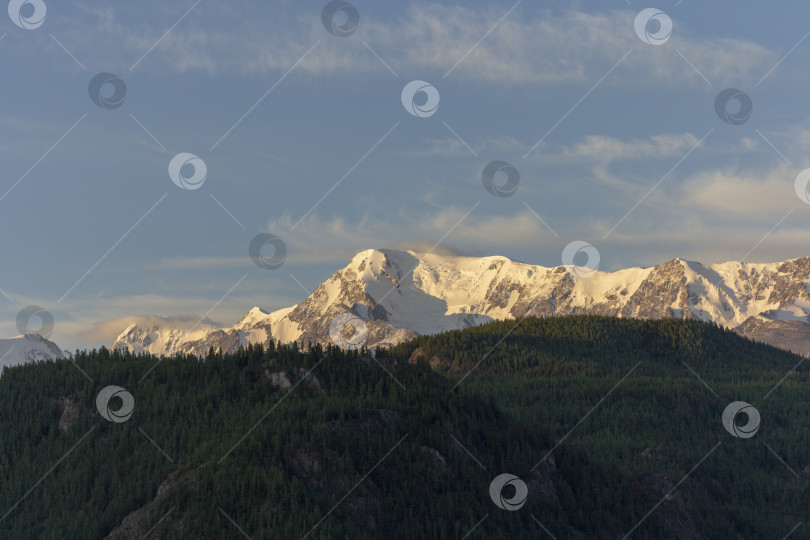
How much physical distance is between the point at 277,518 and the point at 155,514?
23.2 meters

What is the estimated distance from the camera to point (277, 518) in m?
195

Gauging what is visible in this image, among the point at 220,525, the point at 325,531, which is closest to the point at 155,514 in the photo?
the point at 220,525

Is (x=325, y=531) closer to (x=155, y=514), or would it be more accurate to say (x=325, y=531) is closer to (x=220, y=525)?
(x=220, y=525)

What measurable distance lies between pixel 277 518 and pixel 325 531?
923cm

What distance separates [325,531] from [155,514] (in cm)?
3225

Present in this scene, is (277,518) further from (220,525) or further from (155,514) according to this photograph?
(155,514)

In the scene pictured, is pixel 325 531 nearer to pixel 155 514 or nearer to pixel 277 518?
pixel 277 518

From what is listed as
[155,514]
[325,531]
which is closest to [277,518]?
[325,531]

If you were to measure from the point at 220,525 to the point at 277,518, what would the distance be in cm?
1023

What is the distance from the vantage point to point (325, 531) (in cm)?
19350

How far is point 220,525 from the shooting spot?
19412 cm

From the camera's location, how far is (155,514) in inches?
7830
